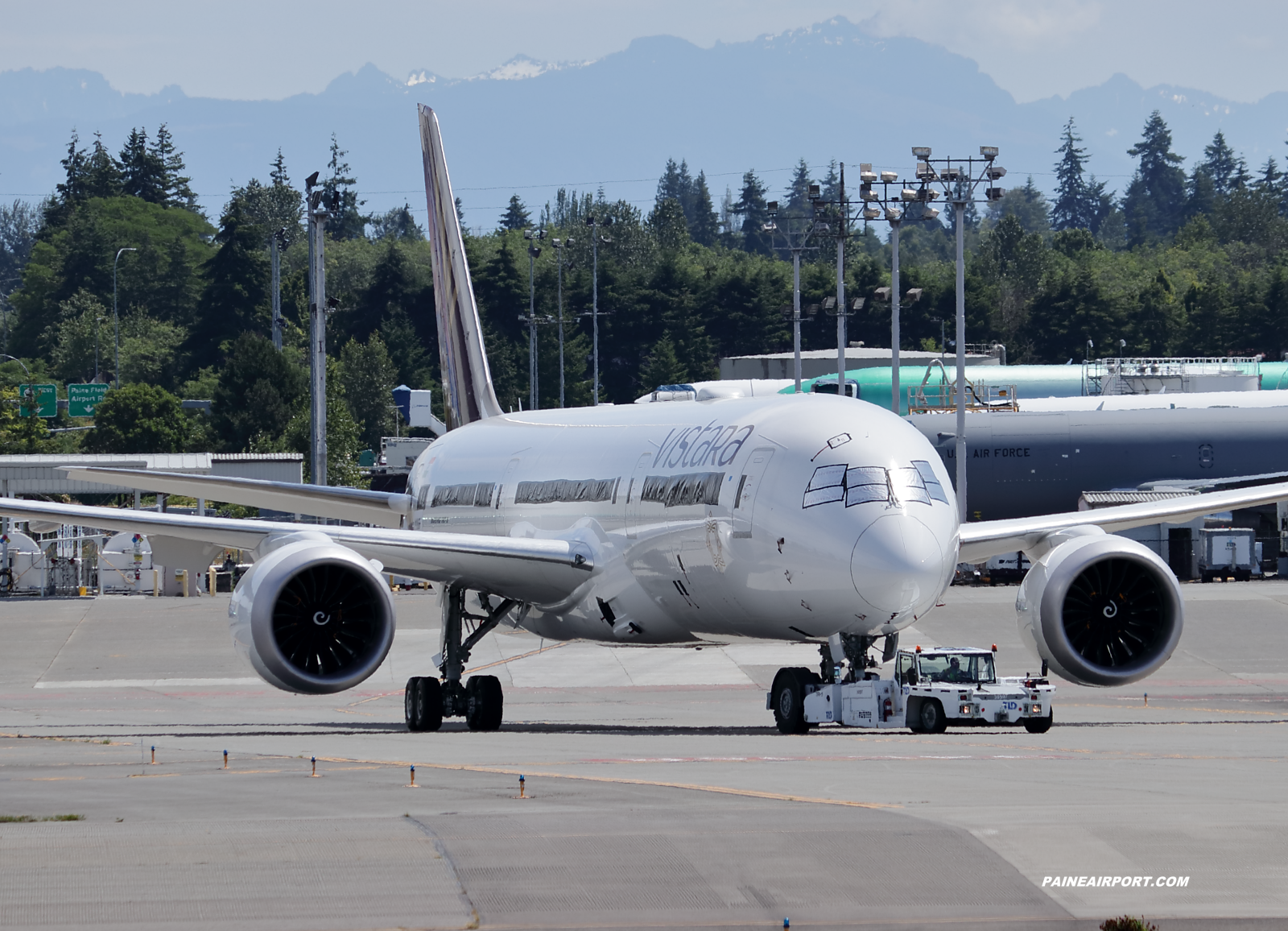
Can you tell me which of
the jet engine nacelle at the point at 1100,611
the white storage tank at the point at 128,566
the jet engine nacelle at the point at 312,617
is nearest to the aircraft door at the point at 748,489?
the jet engine nacelle at the point at 1100,611

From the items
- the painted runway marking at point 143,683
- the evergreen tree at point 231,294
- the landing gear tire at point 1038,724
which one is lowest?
the painted runway marking at point 143,683

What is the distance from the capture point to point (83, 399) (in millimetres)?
123062

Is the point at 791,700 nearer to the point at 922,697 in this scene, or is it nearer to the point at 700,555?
the point at 700,555

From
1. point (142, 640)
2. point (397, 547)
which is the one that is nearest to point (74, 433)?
point (142, 640)

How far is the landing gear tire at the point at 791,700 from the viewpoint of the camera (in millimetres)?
23781

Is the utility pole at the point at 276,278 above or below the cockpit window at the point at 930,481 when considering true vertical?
above

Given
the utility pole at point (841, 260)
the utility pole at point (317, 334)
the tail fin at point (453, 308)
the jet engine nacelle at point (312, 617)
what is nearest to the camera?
the jet engine nacelle at point (312, 617)

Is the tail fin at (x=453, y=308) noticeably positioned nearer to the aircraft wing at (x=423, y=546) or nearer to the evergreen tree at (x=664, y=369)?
the aircraft wing at (x=423, y=546)

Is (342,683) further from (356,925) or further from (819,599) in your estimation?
(356,925)

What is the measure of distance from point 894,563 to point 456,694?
405 inches

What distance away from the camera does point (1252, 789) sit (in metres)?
16.5

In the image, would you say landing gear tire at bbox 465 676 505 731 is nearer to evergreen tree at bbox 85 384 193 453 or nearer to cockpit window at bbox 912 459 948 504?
cockpit window at bbox 912 459 948 504

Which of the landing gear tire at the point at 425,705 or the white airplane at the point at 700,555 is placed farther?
the landing gear tire at the point at 425,705

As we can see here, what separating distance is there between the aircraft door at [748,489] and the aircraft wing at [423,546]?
14.5 ft
